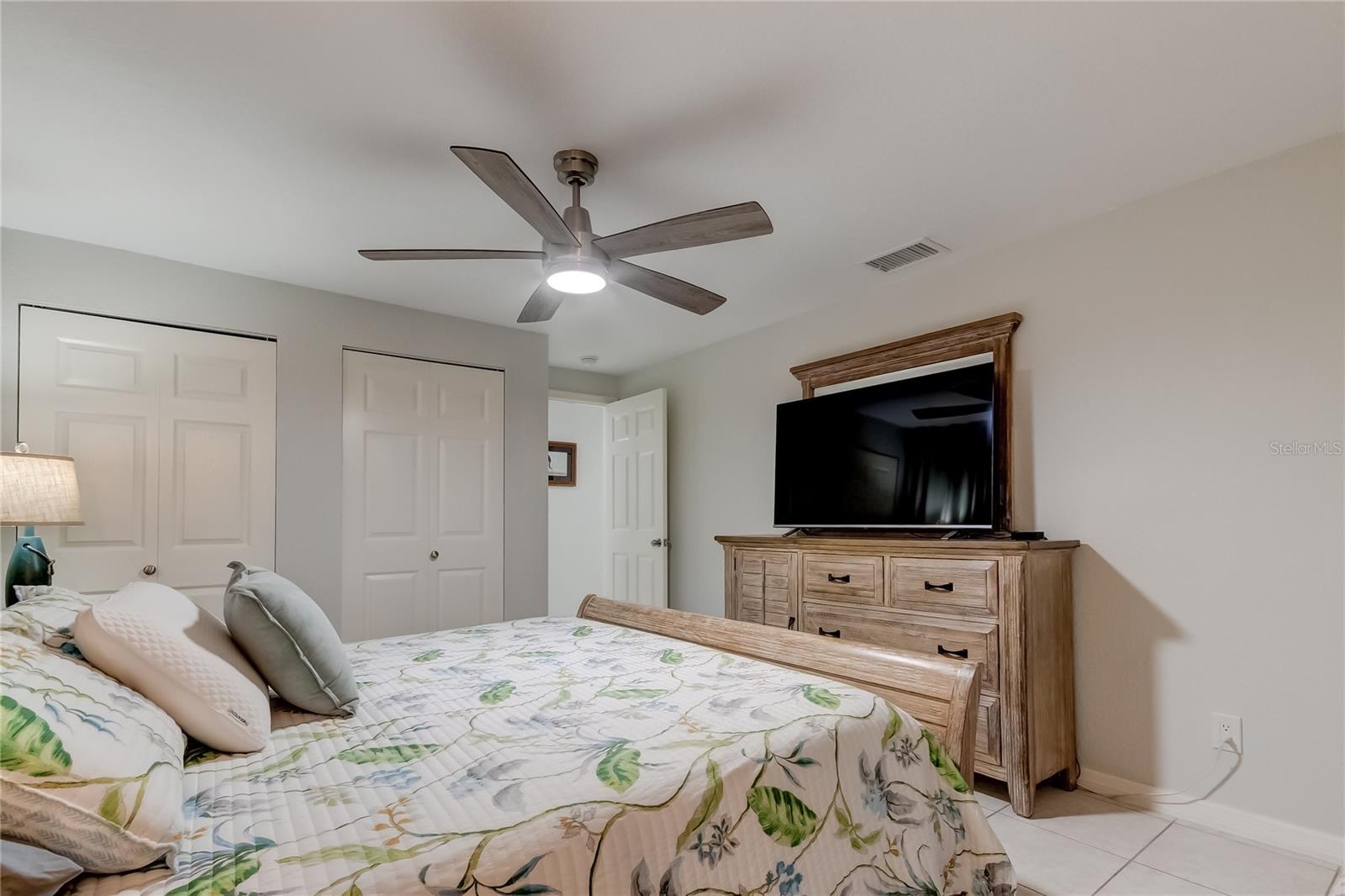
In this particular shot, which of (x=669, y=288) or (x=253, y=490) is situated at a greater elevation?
(x=669, y=288)

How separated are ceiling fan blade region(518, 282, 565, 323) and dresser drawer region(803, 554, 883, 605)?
1728mm

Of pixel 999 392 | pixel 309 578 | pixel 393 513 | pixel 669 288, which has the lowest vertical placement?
pixel 309 578

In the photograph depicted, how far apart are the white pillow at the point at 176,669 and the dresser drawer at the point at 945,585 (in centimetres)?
238

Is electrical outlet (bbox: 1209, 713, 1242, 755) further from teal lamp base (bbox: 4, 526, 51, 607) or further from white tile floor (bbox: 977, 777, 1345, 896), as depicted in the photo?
teal lamp base (bbox: 4, 526, 51, 607)

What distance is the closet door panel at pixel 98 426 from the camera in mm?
2873

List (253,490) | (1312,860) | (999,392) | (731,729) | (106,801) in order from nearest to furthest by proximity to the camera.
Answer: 1. (106,801)
2. (731,729)
3. (1312,860)
4. (999,392)
5. (253,490)

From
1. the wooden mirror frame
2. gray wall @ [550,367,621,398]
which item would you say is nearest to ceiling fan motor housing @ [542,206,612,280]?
the wooden mirror frame

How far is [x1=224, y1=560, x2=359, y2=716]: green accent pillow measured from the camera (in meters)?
1.48

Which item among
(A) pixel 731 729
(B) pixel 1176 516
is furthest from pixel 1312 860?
(A) pixel 731 729

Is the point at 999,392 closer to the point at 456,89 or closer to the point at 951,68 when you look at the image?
the point at 951,68

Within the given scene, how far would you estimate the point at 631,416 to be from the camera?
529 cm

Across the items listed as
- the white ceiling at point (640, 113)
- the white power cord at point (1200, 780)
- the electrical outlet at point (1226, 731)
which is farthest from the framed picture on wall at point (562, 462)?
the electrical outlet at point (1226, 731)

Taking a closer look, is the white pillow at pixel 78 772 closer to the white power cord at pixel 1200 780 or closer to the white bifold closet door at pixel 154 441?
the white bifold closet door at pixel 154 441

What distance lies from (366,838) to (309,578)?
3.01m
